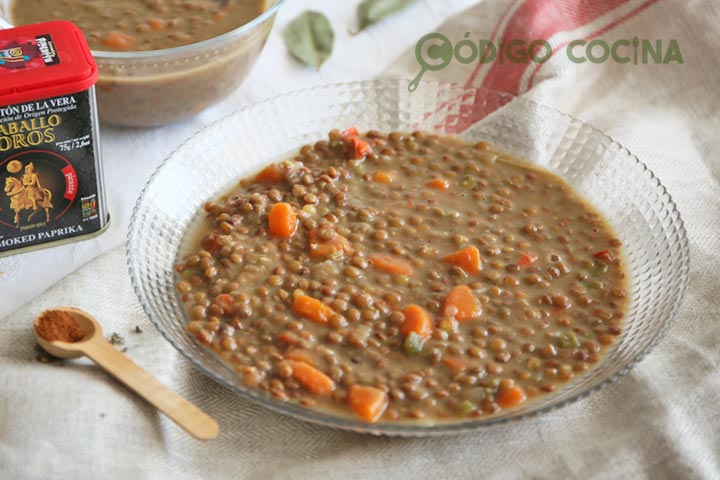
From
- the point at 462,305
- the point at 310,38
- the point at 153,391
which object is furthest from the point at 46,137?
the point at 310,38

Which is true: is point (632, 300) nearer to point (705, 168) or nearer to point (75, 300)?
point (705, 168)

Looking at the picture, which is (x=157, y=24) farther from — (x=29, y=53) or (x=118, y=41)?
(x=29, y=53)

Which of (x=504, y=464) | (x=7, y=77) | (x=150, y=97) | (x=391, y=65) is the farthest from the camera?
(x=391, y=65)

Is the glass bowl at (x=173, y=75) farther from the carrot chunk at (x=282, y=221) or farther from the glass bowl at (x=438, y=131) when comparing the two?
the carrot chunk at (x=282, y=221)

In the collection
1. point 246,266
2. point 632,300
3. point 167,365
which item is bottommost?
point 167,365

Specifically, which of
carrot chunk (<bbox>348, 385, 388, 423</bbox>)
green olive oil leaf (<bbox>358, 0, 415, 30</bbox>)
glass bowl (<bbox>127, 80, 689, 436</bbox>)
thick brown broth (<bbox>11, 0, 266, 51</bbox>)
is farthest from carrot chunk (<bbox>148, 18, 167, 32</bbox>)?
carrot chunk (<bbox>348, 385, 388, 423</bbox>)

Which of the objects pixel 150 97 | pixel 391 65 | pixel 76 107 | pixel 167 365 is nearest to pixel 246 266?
pixel 167 365
